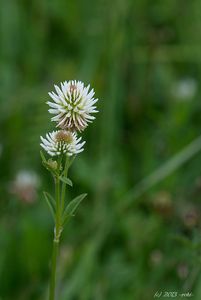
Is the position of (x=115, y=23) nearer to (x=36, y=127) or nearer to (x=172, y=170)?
(x=36, y=127)

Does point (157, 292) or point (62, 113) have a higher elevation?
point (62, 113)

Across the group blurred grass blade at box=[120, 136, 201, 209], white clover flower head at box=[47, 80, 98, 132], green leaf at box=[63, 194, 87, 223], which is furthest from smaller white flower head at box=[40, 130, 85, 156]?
blurred grass blade at box=[120, 136, 201, 209]

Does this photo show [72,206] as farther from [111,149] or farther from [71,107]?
[111,149]

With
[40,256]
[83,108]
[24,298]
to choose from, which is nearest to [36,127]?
[40,256]

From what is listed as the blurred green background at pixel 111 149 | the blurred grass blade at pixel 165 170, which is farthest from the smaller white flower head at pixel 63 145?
the blurred grass blade at pixel 165 170

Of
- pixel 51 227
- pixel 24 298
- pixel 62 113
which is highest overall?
pixel 62 113

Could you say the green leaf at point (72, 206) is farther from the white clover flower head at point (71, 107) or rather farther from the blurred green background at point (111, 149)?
the blurred green background at point (111, 149)
